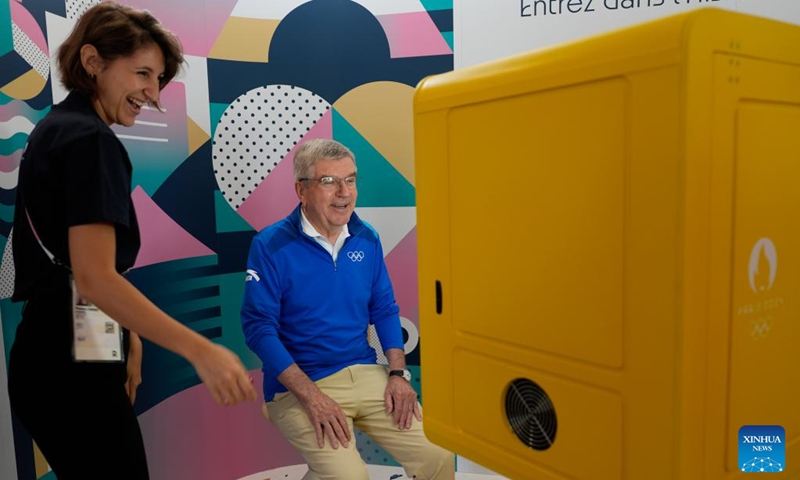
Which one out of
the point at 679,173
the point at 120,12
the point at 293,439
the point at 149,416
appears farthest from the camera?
the point at 149,416

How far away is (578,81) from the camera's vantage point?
0.64m

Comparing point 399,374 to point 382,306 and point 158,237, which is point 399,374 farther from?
point 158,237

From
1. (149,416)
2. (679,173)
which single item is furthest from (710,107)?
(149,416)

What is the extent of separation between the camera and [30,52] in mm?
1963

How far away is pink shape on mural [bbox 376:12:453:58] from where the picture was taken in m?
2.60

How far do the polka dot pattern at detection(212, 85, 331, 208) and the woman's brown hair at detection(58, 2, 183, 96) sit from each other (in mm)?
1296

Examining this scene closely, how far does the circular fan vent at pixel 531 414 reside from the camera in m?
0.71

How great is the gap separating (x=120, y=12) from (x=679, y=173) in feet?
4.00

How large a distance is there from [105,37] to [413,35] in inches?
61.8

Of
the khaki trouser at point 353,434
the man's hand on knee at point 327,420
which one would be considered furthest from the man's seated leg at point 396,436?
the man's hand on knee at point 327,420

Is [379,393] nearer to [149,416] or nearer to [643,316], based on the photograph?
[149,416]

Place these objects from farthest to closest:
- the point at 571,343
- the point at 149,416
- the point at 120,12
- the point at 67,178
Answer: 1. the point at 149,416
2. the point at 120,12
3. the point at 67,178
4. the point at 571,343

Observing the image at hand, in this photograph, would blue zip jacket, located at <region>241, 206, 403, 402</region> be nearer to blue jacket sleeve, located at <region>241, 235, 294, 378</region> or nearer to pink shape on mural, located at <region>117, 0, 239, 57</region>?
blue jacket sleeve, located at <region>241, 235, 294, 378</region>

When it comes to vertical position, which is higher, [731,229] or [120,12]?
[120,12]
